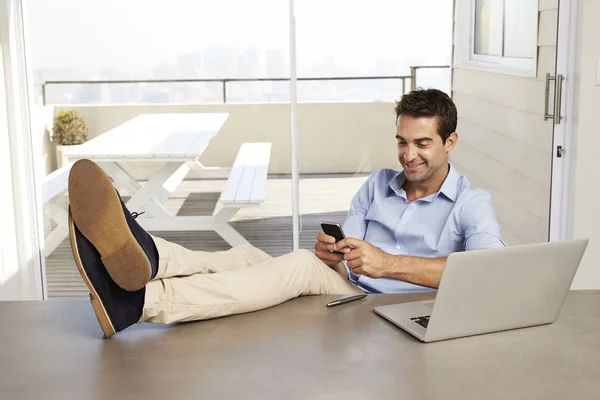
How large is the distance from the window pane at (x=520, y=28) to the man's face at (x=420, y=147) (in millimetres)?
1480

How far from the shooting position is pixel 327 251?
7.94 feet

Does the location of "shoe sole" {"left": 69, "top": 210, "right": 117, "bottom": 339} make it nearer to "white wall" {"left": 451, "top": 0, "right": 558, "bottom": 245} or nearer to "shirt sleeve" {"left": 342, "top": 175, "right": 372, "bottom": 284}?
"shirt sleeve" {"left": 342, "top": 175, "right": 372, "bottom": 284}

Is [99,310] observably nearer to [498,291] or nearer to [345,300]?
[345,300]

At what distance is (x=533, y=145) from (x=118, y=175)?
2.06 m

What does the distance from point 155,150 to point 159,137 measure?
0.07 meters

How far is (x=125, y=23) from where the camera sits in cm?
400

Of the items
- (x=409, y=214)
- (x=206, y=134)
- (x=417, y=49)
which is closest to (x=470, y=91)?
(x=417, y=49)

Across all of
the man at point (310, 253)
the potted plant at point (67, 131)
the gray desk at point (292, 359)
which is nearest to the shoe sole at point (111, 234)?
the man at point (310, 253)

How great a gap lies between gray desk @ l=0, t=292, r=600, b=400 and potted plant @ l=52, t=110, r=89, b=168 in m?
2.11

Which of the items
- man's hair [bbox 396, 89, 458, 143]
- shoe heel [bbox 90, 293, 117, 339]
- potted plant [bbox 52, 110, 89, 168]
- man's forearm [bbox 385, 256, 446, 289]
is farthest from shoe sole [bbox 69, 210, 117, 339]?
potted plant [bbox 52, 110, 89, 168]

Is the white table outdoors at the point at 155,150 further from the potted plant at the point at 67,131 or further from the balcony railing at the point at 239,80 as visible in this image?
the balcony railing at the point at 239,80

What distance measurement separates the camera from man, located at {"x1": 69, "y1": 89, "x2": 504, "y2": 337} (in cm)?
195

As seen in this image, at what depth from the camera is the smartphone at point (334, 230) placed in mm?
2273

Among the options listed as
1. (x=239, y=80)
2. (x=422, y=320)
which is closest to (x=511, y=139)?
(x=239, y=80)
